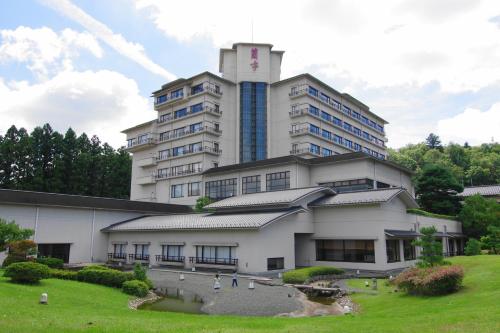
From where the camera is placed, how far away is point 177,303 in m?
24.7

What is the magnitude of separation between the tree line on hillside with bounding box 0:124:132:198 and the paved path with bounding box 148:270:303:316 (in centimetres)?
5109

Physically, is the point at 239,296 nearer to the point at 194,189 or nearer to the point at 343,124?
the point at 194,189

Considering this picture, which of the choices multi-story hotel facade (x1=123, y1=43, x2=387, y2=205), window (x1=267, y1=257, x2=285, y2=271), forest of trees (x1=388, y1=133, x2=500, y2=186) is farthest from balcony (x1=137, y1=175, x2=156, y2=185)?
forest of trees (x1=388, y1=133, x2=500, y2=186)

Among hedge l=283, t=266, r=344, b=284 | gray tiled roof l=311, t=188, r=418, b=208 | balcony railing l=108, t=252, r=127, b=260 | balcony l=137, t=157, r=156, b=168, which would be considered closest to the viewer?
hedge l=283, t=266, r=344, b=284

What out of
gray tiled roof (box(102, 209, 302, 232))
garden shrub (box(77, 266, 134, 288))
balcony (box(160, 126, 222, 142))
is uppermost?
balcony (box(160, 126, 222, 142))

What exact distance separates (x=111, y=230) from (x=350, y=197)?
29642 mm

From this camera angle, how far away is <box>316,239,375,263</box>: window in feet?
127

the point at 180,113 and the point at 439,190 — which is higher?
the point at 180,113

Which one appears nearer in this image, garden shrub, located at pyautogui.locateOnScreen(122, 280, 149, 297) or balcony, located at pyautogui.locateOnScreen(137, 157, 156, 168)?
garden shrub, located at pyautogui.locateOnScreen(122, 280, 149, 297)

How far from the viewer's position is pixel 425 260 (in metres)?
26.6

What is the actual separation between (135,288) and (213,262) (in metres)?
14.6

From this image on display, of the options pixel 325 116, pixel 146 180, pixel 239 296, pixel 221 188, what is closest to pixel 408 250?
pixel 239 296

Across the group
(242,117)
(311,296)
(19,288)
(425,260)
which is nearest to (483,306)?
(425,260)

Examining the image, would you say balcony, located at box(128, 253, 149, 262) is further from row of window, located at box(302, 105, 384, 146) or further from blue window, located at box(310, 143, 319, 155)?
row of window, located at box(302, 105, 384, 146)
